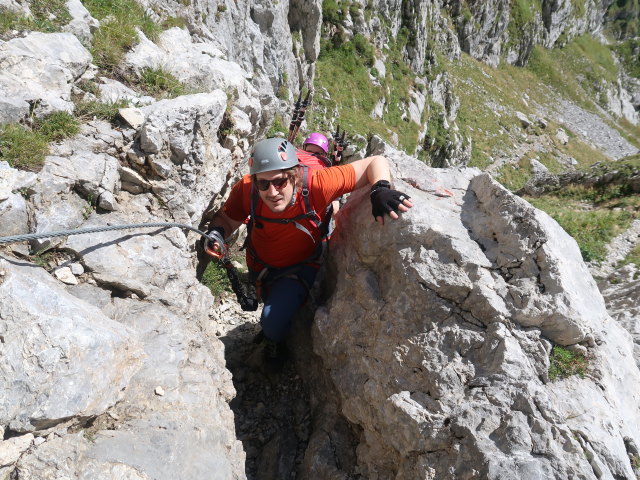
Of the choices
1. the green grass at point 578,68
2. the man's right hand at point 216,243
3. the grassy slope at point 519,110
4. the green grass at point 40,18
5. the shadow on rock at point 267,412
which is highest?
the green grass at point 578,68

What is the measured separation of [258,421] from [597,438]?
4.67m

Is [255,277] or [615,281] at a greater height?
[615,281]

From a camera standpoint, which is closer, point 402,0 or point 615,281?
point 615,281

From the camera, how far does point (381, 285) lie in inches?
222

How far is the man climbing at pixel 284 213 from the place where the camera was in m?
5.39

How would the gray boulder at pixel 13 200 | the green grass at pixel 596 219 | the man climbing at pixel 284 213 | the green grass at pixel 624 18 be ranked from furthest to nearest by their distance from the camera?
the green grass at pixel 624 18 → the green grass at pixel 596 219 → the man climbing at pixel 284 213 → the gray boulder at pixel 13 200

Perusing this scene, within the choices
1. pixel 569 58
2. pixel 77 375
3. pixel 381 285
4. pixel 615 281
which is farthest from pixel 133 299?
pixel 569 58

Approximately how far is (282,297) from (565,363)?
160 inches

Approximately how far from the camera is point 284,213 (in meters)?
5.98

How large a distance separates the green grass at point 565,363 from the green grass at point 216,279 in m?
6.06

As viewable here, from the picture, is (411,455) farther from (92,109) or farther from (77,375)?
(92,109)

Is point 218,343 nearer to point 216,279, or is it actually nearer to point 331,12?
point 216,279

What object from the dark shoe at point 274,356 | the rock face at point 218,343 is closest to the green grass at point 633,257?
the rock face at point 218,343

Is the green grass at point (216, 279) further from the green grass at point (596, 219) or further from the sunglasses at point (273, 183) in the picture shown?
the green grass at point (596, 219)
